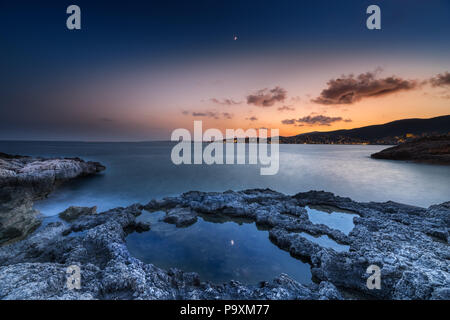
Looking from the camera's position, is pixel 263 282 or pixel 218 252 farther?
pixel 218 252

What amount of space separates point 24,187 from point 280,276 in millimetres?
17601

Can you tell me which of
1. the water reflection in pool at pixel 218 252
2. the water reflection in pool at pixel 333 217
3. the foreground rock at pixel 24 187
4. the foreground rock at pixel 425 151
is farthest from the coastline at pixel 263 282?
the foreground rock at pixel 425 151

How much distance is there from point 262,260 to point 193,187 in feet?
38.4

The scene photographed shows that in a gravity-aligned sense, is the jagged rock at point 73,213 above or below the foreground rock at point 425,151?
below

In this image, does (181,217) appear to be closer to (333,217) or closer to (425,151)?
(333,217)

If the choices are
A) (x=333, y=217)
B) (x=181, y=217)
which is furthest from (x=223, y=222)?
(x=333, y=217)

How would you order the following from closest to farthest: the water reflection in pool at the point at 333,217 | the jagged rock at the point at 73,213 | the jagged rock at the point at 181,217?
the water reflection in pool at the point at 333,217 → the jagged rock at the point at 181,217 → the jagged rock at the point at 73,213

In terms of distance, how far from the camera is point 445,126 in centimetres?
9644

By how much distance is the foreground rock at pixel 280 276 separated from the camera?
410 centimetres

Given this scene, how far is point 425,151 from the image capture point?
30.5 m

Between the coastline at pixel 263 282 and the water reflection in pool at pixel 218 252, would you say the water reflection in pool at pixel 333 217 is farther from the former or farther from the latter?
the water reflection in pool at pixel 218 252

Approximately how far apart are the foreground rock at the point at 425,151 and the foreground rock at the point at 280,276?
97.0 ft
